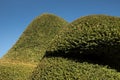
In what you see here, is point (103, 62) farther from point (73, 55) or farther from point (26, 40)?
point (26, 40)

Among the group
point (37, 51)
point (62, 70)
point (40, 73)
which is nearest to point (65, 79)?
point (62, 70)

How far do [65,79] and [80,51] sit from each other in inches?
37.7

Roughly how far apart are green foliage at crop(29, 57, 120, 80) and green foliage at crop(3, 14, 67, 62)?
6.84 metres

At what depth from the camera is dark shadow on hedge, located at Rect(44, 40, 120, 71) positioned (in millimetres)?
9000

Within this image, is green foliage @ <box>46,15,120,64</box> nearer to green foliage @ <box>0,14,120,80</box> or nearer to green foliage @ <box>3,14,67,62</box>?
green foliage @ <box>0,14,120,80</box>

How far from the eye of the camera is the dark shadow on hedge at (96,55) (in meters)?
9.00

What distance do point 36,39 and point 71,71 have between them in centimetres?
845

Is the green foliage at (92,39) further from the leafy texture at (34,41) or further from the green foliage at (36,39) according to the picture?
the green foliage at (36,39)

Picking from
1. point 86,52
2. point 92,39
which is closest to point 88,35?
point 92,39

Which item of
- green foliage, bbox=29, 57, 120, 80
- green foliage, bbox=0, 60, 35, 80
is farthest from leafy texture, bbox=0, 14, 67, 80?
green foliage, bbox=29, 57, 120, 80

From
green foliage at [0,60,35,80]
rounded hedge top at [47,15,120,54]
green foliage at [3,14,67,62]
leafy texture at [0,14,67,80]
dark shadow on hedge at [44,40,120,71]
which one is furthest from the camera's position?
green foliage at [3,14,67,62]

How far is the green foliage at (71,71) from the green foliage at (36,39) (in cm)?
684

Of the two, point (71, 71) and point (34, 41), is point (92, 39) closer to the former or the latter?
point (71, 71)

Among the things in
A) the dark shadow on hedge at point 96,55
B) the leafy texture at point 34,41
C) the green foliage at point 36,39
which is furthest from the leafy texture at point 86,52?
the green foliage at point 36,39
